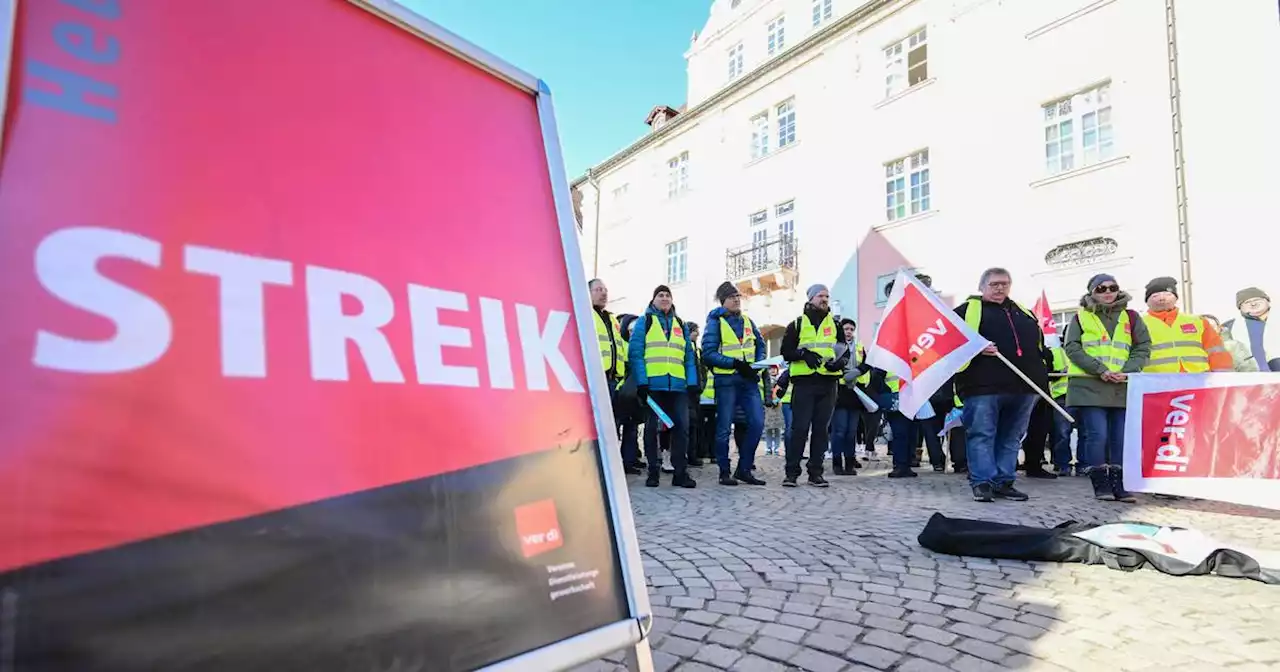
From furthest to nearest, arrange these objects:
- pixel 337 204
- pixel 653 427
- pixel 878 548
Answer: pixel 653 427 → pixel 878 548 → pixel 337 204

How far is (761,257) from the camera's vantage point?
2061cm

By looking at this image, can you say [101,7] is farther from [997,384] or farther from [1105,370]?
[1105,370]

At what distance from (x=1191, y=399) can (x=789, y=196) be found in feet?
49.5

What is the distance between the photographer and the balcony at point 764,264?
19484 mm

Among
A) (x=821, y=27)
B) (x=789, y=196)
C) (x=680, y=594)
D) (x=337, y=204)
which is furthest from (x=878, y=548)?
(x=821, y=27)

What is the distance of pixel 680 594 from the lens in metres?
2.99

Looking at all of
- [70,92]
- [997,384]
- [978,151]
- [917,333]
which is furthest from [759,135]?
[70,92]

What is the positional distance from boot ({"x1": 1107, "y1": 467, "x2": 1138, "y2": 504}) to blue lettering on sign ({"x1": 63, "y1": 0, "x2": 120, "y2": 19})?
22.3ft

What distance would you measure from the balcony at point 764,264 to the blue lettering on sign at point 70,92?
18.8 meters

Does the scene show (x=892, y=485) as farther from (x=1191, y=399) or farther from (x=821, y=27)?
(x=821, y=27)

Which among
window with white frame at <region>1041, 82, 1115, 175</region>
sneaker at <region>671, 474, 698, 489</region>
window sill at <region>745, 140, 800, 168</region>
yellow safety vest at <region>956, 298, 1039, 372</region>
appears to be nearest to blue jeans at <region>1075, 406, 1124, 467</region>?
yellow safety vest at <region>956, 298, 1039, 372</region>

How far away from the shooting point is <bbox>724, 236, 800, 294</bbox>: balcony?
19.5 m

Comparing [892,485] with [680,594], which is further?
[892,485]

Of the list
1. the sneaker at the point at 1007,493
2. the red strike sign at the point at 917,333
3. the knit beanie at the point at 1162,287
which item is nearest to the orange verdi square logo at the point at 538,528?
the red strike sign at the point at 917,333
